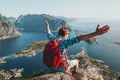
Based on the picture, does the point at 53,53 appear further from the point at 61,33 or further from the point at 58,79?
A: the point at 58,79

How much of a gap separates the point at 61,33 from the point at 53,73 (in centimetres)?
336

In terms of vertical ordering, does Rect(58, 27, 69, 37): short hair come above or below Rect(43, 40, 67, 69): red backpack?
above

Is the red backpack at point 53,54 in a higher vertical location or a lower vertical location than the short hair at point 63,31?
lower

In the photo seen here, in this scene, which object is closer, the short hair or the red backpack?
the short hair

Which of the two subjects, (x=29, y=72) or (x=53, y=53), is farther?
(x=29, y=72)

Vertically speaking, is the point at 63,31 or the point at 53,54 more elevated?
the point at 63,31

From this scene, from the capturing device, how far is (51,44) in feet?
37.7

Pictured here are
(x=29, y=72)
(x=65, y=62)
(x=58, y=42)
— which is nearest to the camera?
(x=58, y=42)

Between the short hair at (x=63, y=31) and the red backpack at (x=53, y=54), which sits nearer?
the short hair at (x=63, y=31)

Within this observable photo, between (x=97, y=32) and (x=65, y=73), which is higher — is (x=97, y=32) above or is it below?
above

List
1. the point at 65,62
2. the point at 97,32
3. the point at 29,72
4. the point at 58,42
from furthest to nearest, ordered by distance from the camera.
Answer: the point at 29,72
the point at 65,62
the point at 58,42
the point at 97,32

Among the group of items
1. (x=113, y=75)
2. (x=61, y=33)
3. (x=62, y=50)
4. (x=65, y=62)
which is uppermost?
(x=61, y=33)

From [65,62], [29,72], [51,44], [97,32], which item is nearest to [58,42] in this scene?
[51,44]

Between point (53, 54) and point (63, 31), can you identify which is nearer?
point (63, 31)
